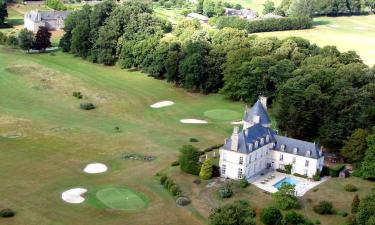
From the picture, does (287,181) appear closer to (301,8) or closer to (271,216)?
(271,216)

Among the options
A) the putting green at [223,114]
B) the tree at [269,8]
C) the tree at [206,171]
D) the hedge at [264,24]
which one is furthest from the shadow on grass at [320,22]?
the tree at [206,171]

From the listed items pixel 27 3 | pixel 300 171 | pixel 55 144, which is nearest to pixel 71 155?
pixel 55 144

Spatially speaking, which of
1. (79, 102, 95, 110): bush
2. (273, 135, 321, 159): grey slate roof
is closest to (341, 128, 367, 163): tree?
(273, 135, 321, 159): grey slate roof

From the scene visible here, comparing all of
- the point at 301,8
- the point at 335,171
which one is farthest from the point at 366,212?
the point at 301,8

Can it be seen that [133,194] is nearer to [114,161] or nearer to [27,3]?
[114,161]

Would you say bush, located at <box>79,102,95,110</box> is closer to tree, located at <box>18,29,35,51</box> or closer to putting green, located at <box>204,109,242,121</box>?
putting green, located at <box>204,109,242,121</box>

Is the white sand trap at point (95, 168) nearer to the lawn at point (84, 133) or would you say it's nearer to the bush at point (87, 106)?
the lawn at point (84, 133)
